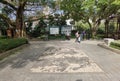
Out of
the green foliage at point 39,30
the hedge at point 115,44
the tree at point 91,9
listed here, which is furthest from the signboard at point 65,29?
the hedge at point 115,44

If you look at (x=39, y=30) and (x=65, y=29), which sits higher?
(x=65, y=29)

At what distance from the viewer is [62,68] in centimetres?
1229

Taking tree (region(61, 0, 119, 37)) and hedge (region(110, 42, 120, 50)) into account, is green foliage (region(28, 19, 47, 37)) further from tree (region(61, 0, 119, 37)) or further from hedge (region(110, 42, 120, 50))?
hedge (region(110, 42, 120, 50))

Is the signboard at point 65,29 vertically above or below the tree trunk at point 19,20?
below

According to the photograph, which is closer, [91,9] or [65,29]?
[91,9]

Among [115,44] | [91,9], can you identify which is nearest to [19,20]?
[91,9]

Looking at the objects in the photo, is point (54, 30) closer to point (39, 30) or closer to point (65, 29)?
point (65, 29)

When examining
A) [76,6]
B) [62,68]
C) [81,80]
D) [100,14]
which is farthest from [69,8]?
[81,80]

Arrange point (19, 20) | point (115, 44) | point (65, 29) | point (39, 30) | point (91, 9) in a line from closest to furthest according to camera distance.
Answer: point (115, 44), point (19, 20), point (91, 9), point (65, 29), point (39, 30)

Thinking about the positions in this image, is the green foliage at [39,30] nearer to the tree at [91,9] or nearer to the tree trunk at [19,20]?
the tree at [91,9]

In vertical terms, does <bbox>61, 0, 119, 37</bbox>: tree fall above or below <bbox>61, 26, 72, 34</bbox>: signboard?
above

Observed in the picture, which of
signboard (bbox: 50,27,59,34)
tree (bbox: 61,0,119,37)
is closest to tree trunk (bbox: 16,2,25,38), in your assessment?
tree (bbox: 61,0,119,37)

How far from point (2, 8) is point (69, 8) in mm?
9359

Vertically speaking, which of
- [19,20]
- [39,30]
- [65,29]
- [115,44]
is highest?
[19,20]
